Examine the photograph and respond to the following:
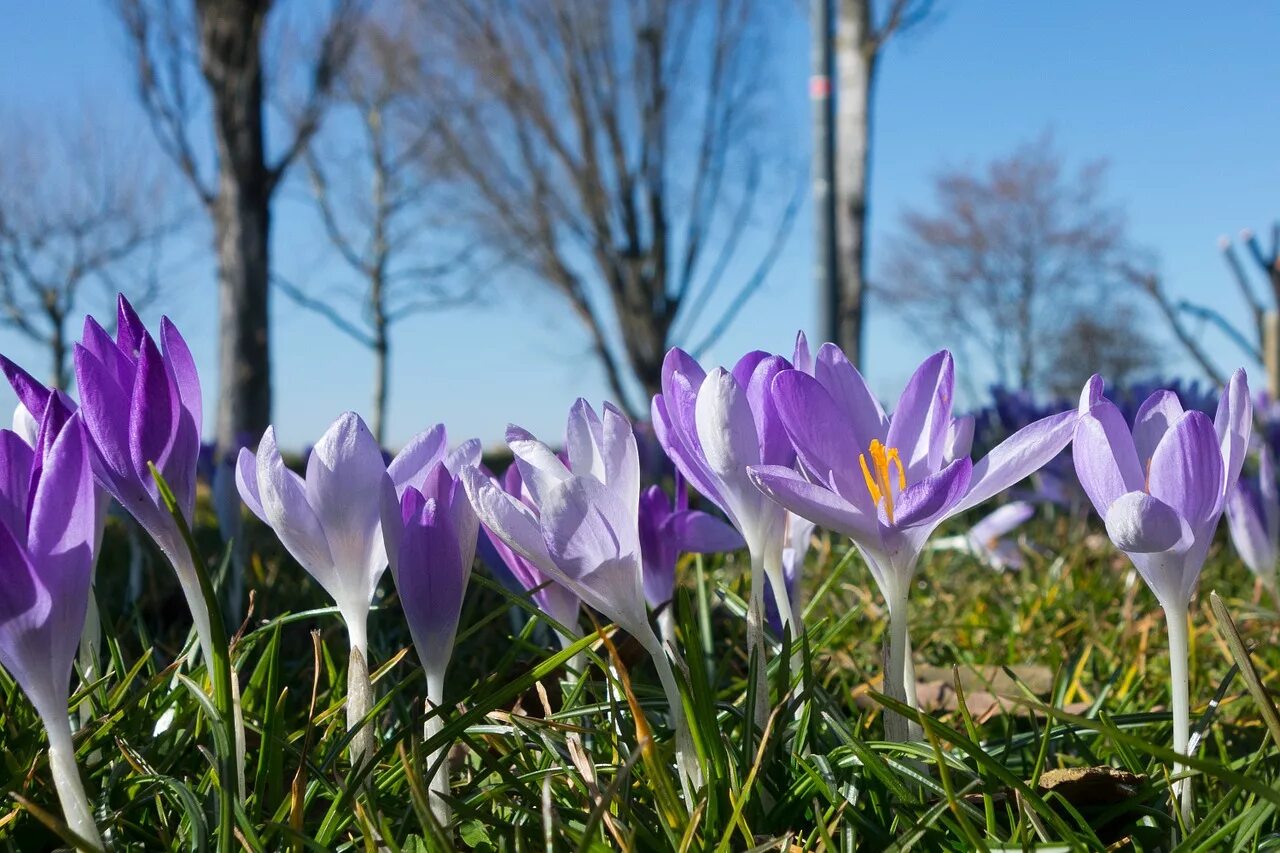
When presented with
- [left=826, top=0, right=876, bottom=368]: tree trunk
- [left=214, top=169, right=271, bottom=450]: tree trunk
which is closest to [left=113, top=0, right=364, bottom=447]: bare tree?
[left=214, top=169, right=271, bottom=450]: tree trunk

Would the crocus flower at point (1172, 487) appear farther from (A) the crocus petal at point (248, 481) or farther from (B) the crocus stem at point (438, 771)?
(A) the crocus petal at point (248, 481)

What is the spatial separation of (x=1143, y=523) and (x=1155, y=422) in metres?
0.19

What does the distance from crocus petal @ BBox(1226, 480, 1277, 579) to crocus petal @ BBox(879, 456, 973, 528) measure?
3.89ft

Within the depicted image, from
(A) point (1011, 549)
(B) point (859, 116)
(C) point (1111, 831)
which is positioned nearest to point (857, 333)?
(B) point (859, 116)

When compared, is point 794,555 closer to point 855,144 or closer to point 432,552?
point 432,552

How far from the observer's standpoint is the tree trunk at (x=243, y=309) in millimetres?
9156

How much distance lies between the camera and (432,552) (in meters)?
0.79

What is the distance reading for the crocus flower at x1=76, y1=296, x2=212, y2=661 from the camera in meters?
0.80

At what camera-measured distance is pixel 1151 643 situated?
1875 mm

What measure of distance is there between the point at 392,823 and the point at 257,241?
9.17 m

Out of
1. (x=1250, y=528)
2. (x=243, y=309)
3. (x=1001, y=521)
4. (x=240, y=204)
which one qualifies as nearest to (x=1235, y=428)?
(x=1250, y=528)

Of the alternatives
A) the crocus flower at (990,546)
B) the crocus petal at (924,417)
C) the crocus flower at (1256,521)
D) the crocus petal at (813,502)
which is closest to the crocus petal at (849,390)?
the crocus petal at (924,417)

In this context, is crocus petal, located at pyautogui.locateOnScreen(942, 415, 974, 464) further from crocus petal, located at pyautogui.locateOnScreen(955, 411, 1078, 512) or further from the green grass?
the green grass

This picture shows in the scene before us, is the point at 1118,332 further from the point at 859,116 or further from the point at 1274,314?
the point at 1274,314
